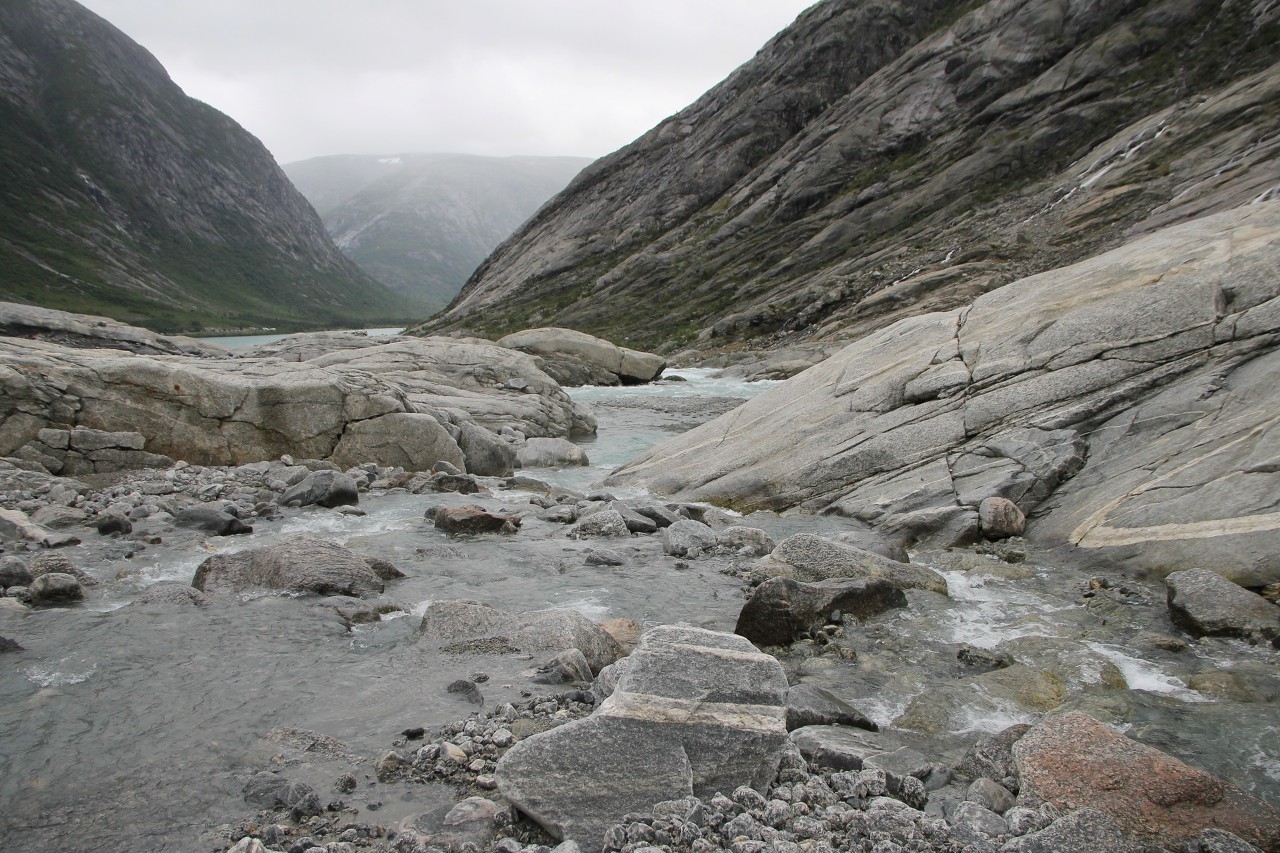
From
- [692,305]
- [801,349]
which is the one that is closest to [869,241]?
[692,305]

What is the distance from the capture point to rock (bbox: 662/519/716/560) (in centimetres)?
1339

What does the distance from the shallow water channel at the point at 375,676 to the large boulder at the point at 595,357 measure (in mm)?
44414

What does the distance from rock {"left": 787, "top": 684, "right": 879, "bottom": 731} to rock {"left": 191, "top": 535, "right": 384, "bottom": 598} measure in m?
6.51

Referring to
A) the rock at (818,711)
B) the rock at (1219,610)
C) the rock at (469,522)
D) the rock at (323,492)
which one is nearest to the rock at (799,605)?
the rock at (818,711)

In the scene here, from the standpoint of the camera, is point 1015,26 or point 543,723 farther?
point 1015,26

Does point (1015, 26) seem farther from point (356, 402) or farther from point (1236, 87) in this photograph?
point (356, 402)

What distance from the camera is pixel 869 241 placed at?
8388 cm

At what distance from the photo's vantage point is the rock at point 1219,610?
27.3ft

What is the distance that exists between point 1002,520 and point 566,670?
8610 mm

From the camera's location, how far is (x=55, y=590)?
934cm

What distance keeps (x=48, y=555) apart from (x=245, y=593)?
3193 mm

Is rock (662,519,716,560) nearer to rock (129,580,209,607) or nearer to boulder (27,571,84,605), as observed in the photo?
rock (129,580,209,607)

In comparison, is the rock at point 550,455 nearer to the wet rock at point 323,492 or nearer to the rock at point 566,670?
the wet rock at point 323,492

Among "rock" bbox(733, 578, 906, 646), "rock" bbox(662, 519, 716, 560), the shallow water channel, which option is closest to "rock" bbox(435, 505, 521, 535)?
the shallow water channel
